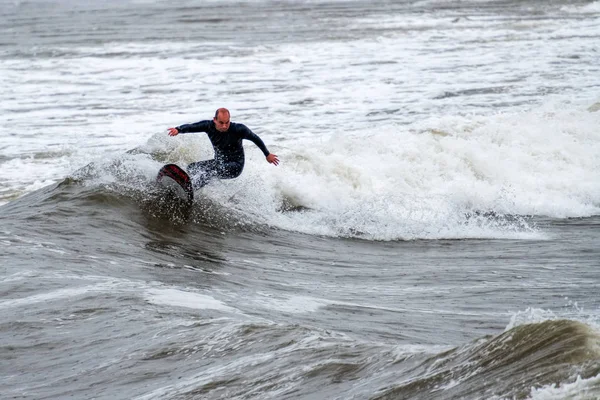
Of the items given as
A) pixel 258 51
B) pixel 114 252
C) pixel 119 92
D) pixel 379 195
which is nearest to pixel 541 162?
Answer: pixel 379 195

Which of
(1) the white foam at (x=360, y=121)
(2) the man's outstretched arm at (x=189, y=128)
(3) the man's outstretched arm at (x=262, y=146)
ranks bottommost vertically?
(1) the white foam at (x=360, y=121)

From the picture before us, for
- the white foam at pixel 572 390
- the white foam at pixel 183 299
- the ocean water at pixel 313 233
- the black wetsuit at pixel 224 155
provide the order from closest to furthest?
1. the white foam at pixel 572 390
2. the ocean water at pixel 313 233
3. the white foam at pixel 183 299
4. the black wetsuit at pixel 224 155

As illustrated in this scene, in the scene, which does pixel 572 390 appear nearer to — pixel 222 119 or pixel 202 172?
pixel 222 119

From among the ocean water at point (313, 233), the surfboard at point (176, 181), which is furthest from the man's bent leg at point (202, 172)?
the ocean water at point (313, 233)

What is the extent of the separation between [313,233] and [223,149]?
5.45 feet

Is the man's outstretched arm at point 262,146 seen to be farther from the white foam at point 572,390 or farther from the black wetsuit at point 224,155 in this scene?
the white foam at point 572,390

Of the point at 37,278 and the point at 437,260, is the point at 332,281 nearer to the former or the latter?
the point at 437,260

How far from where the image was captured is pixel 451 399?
5656 millimetres

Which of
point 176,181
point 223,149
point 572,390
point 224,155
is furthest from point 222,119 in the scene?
point 572,390

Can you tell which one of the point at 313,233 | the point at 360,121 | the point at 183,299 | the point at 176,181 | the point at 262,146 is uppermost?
the point at 262,146

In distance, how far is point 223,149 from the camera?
12.9 metres

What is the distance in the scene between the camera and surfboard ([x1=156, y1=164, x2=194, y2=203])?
12586 mm

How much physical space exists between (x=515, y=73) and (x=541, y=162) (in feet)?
37.1

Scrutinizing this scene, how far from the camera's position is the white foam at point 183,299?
841cm
